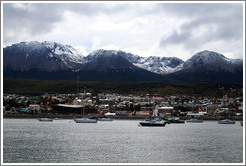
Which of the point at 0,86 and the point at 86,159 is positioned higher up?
the point at 0,86

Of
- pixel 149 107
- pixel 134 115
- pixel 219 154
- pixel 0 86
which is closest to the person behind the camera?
pixel 0 86

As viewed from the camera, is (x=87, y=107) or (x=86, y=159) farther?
(x=87, y=107)

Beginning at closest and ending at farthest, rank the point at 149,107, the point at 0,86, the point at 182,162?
the point at 0,86 < the point at 182,162 < the point at 149,107

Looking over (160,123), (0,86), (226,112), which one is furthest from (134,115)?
(0,86)

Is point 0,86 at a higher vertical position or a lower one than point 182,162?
higher

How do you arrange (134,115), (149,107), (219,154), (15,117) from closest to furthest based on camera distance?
(219,154) < (15,117) < (134,115) < (149,107)

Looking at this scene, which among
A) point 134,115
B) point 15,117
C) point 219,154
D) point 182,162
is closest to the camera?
point 182,162

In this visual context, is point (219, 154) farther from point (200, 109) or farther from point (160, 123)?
point (200, 109)

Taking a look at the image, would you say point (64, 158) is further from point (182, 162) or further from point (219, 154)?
point (219, 154)

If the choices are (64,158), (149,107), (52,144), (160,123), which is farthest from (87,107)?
(64,158)
